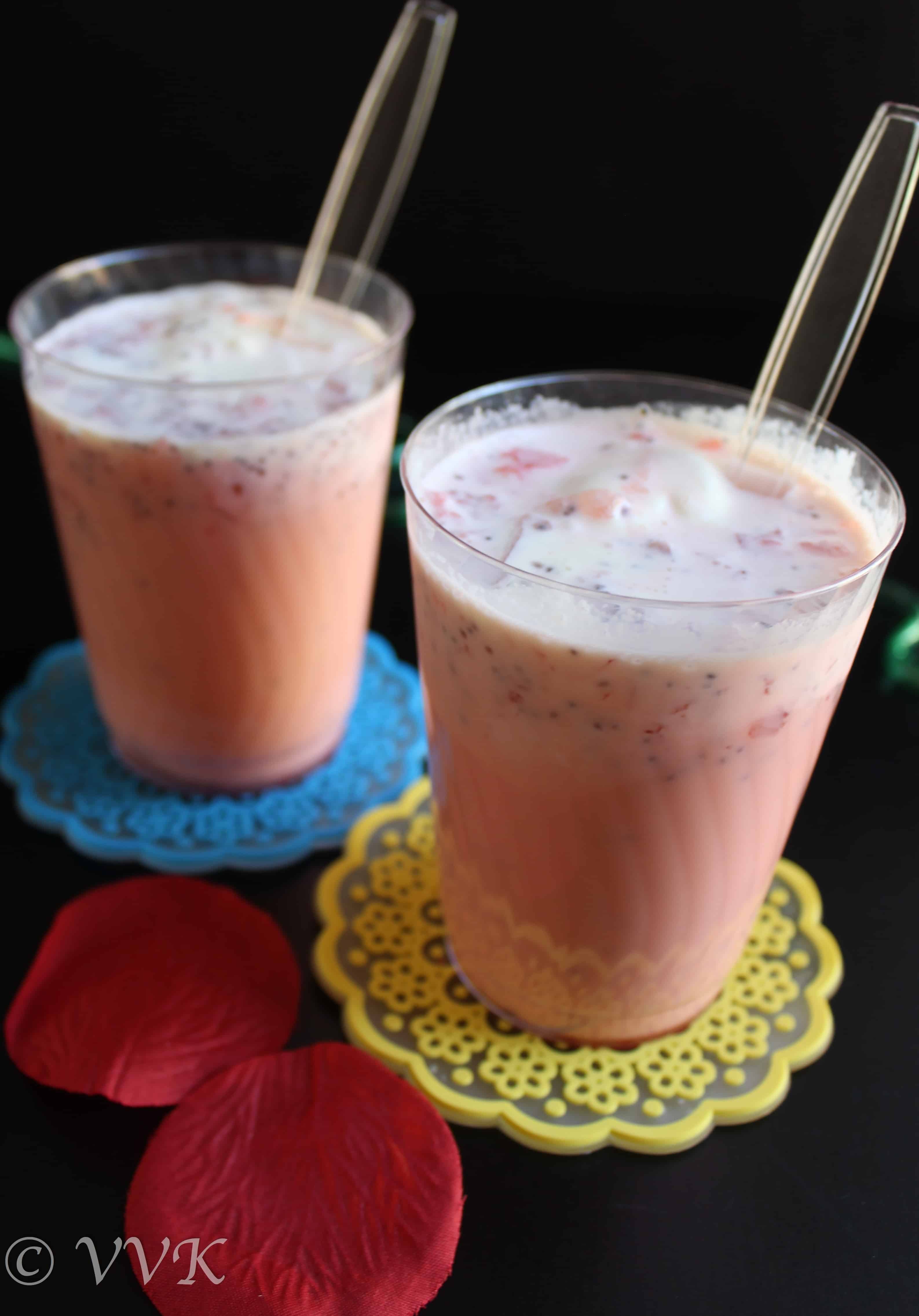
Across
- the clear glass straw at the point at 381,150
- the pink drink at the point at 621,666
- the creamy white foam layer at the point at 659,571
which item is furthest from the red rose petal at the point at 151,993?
the clear glass straw at the point at 381,150

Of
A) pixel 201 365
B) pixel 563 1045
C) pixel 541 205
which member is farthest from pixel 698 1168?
pixel 541 205

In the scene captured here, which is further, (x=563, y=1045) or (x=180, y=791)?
(x=180, y=791)

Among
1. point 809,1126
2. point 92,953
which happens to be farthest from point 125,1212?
point 809,1126

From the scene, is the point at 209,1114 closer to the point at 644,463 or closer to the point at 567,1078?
the point at 567,1078

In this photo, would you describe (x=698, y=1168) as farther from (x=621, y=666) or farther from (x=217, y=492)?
(x=217, y=492)

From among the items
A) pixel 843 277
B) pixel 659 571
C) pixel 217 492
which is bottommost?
pixel 217 492

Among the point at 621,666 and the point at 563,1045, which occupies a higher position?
the point at 621,666

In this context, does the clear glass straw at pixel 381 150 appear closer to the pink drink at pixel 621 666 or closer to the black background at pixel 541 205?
the pink drink at pixel 621 666
